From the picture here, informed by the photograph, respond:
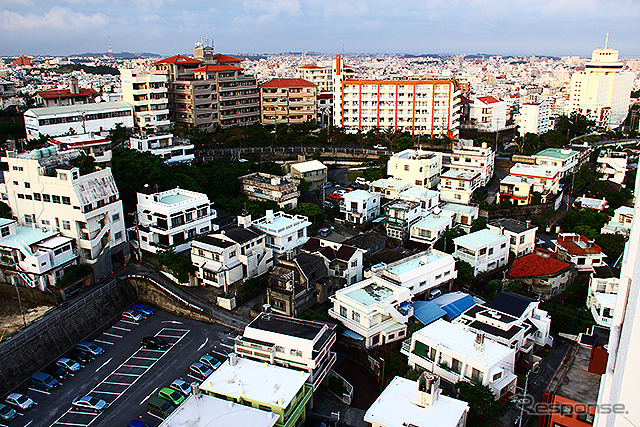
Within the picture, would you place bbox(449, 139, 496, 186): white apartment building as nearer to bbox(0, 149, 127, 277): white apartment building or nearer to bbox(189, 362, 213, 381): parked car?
bbox(0, 149, 127, 277): white apartment building

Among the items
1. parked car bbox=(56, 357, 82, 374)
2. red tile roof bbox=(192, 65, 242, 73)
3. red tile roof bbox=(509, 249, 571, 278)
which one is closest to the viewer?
parked car bbox=(56, 357, 82, 374)

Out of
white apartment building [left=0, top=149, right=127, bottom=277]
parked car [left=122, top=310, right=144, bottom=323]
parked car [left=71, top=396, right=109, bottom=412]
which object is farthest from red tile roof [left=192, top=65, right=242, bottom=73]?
parked car [left=71, top=396, right=109, bottom=412]

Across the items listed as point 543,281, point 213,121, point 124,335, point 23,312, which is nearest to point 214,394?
point 124,335

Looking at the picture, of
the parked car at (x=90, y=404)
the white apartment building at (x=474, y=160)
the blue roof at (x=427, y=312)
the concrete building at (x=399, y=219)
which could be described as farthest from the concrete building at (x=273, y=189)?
the parked car at (x=90, y=404)

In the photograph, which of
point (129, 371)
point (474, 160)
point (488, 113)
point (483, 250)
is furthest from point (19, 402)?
point (488, 113)

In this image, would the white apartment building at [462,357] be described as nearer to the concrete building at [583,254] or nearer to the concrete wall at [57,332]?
the concrete building at [583,254]

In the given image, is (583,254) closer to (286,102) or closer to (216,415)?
(216,415)
